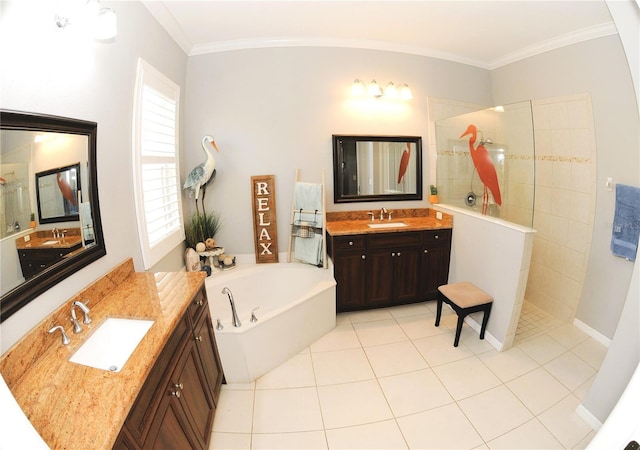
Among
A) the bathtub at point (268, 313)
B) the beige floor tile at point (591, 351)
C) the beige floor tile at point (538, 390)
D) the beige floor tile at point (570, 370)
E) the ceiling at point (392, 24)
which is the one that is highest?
the ceiling at point (392, 24)

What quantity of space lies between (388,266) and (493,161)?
1.31m

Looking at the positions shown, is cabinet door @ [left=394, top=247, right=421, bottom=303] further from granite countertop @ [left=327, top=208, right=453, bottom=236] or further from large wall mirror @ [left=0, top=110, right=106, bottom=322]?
large wall mirror @ [left=0, top=110, right=106, bottom=322]

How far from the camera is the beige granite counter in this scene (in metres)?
0.67

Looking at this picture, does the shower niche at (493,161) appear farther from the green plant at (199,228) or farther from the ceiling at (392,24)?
the green plant at (199,228)

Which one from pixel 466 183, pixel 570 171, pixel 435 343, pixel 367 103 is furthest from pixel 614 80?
pixel 435 343

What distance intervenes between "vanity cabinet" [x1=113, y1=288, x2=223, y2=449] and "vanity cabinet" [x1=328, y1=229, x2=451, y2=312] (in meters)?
1.28

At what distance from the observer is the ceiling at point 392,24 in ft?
6.02

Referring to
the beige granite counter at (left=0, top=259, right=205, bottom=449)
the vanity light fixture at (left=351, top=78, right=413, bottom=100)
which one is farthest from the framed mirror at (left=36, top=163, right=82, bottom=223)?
the vanity light fixture at (left=351, top=78, right=413, bottom=100)

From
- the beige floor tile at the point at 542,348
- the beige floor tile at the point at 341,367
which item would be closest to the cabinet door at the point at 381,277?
the beige floor tile at the point at 341,367

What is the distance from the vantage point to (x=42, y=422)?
2.28 ft

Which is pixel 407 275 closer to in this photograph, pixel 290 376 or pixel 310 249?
pixel 310 249

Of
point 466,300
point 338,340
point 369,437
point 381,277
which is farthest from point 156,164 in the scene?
point 466,300

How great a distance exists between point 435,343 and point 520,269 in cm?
91

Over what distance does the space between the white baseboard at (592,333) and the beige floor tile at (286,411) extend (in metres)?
2.48
